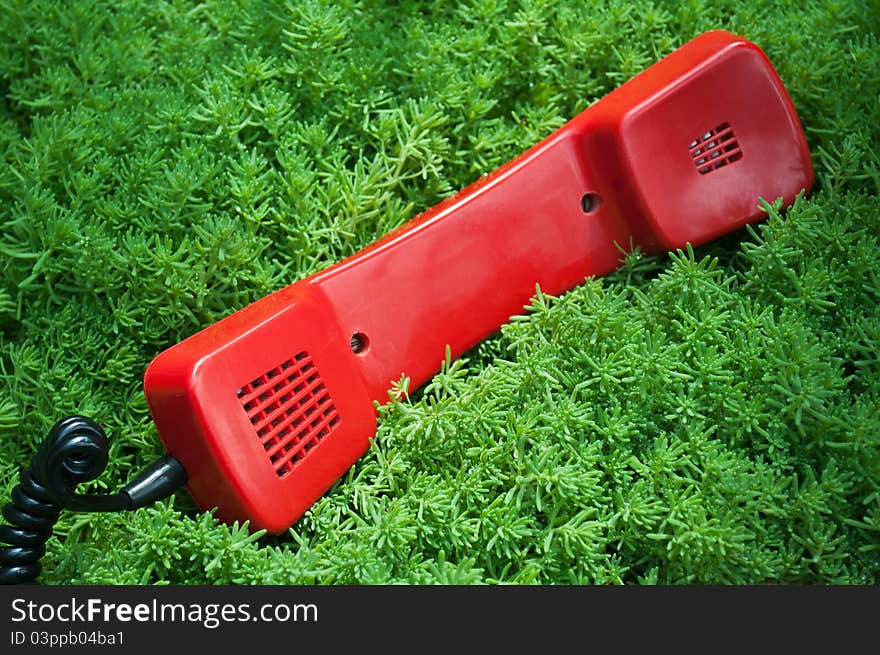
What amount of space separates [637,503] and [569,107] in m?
0.51

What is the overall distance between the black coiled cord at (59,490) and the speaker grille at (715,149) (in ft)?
1.99

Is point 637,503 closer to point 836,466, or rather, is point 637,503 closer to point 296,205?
point 836,466

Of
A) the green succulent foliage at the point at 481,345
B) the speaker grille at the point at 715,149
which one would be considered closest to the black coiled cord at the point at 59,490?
the green succulent foliage at the point at 481,345

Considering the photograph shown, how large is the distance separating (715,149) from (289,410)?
1.71ft

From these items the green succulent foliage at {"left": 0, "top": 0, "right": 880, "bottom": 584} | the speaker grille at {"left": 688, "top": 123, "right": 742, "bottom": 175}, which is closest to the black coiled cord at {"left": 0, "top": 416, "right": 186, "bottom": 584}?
the green succulent foliage at {"left": 0, "top": 0, "right": 880, "bottom": 584}

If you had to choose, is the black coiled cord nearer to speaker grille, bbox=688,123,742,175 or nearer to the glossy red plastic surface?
the glossy red plastic surface

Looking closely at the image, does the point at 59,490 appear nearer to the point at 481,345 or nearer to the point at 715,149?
the point at 481,345

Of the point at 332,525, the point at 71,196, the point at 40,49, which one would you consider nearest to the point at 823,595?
the point at 332,525

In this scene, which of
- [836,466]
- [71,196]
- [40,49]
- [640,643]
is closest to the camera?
[640,643]

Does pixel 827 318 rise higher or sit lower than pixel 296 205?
lower

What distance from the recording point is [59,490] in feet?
2.60

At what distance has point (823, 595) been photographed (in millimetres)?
781

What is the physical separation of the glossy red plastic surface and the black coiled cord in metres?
0.03

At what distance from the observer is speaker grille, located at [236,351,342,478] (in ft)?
2.84
